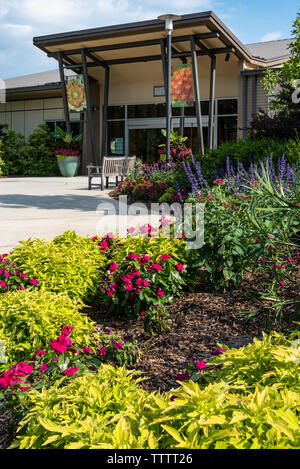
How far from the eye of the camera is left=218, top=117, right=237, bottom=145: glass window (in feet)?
66.8

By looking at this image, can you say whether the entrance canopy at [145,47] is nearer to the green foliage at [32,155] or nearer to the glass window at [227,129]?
the glass window at [227,129]

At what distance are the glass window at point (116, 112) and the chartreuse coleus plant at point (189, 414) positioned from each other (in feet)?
73.7

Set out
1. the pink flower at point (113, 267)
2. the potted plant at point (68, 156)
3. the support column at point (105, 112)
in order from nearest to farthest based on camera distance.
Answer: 1. the pink flower at point (113, 267)
2. the potted plant at point (68, 156)
3. the support column at point (105, 112)

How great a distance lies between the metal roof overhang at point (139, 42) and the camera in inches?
656

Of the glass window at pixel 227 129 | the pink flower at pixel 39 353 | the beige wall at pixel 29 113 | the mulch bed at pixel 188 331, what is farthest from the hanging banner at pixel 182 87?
the pink flower at pixel 39 353

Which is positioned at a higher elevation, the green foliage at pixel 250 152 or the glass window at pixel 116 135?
the glass window at pixel 116 135

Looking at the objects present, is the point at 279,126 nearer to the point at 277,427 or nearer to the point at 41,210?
the point at 41,210

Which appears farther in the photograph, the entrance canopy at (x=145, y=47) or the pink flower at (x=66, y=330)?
the entrance canopy at (x=145, y=47)

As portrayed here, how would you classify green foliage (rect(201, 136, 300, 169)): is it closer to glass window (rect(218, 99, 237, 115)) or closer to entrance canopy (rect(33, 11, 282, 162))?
entrance canopy (rect(33, 11, 282, 162))

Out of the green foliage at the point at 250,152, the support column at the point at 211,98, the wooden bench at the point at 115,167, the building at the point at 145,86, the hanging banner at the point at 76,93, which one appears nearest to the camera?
the green foliage at the point at 250,152

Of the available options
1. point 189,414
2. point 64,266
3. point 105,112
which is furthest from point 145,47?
point 189,414

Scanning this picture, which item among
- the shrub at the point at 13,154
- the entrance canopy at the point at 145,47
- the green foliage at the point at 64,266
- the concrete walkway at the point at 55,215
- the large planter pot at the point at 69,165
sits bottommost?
the green foliage at the point at 64,266

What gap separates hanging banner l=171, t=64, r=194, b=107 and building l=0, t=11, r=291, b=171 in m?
0.34

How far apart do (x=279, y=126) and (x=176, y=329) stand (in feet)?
26.9
